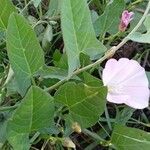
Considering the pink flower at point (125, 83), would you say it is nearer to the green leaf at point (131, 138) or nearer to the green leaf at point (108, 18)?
the green leaf at point (131, 138)

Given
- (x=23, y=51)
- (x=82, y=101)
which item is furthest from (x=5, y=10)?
(x=82, y=101)

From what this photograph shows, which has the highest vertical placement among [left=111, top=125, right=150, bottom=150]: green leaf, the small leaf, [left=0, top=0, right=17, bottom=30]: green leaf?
[left=0, top=0, right=17, bottom=30]: green leaf

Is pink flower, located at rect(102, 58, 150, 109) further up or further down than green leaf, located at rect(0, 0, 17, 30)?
further down

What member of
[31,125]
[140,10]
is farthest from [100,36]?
[31,125]

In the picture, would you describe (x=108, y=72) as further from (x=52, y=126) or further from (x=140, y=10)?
(x=140, y=10)

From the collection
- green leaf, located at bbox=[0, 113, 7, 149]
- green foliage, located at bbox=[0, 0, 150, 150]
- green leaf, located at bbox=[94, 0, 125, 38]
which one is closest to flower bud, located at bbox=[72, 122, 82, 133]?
green foliage, located at bbox=[0, 0, 150, 150]

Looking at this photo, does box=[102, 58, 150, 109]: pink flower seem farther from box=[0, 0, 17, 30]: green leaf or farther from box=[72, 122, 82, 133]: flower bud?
box=[0, 0, 17, 30]: green leaf

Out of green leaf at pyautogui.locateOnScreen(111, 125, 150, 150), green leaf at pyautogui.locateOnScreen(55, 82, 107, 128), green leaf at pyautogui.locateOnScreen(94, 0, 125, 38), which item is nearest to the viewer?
green leaf at pyautogui.locateOnScreen(55, 82, 107, 128)
